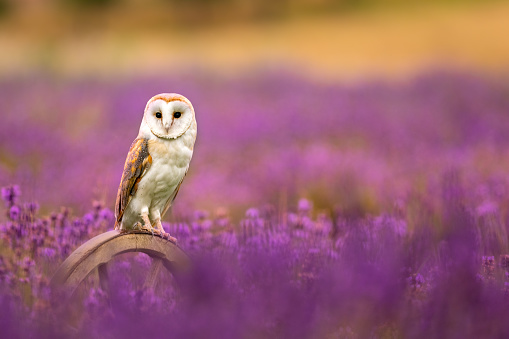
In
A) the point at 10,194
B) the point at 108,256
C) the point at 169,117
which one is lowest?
the point at 108,256

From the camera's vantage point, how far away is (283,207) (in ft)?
11.7

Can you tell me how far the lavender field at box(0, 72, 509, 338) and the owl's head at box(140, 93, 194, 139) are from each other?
416mm

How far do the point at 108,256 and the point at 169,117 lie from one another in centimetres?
48

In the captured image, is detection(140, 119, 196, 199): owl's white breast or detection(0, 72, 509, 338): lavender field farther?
detection(140, 119, 196, 199): owl's white breast

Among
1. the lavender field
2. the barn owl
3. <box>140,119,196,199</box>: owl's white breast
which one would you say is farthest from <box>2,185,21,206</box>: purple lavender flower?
<box>140,119,196,199</box>: owl's white breast

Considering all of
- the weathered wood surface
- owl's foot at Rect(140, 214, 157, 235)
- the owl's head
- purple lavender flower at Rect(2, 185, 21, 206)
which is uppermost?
the owl's head

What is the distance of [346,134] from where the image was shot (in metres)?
6.12

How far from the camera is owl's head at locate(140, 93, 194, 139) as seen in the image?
2.27 m

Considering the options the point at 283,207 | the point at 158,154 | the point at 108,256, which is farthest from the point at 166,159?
the point at 283,207

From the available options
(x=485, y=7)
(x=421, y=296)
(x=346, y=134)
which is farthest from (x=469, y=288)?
(x=485, y=7)

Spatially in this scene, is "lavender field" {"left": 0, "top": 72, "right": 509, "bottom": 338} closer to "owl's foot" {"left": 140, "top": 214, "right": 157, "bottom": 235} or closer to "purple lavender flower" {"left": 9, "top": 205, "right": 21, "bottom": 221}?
"purple lavender flower" {"left": 9, "top": 205, "right": 21, "bottom": 221}

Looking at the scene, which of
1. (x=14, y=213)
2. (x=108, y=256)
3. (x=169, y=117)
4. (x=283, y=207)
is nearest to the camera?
(x=108, y=256)

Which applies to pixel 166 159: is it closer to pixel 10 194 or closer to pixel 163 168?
pixel 163 168

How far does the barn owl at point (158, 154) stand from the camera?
2.29m
